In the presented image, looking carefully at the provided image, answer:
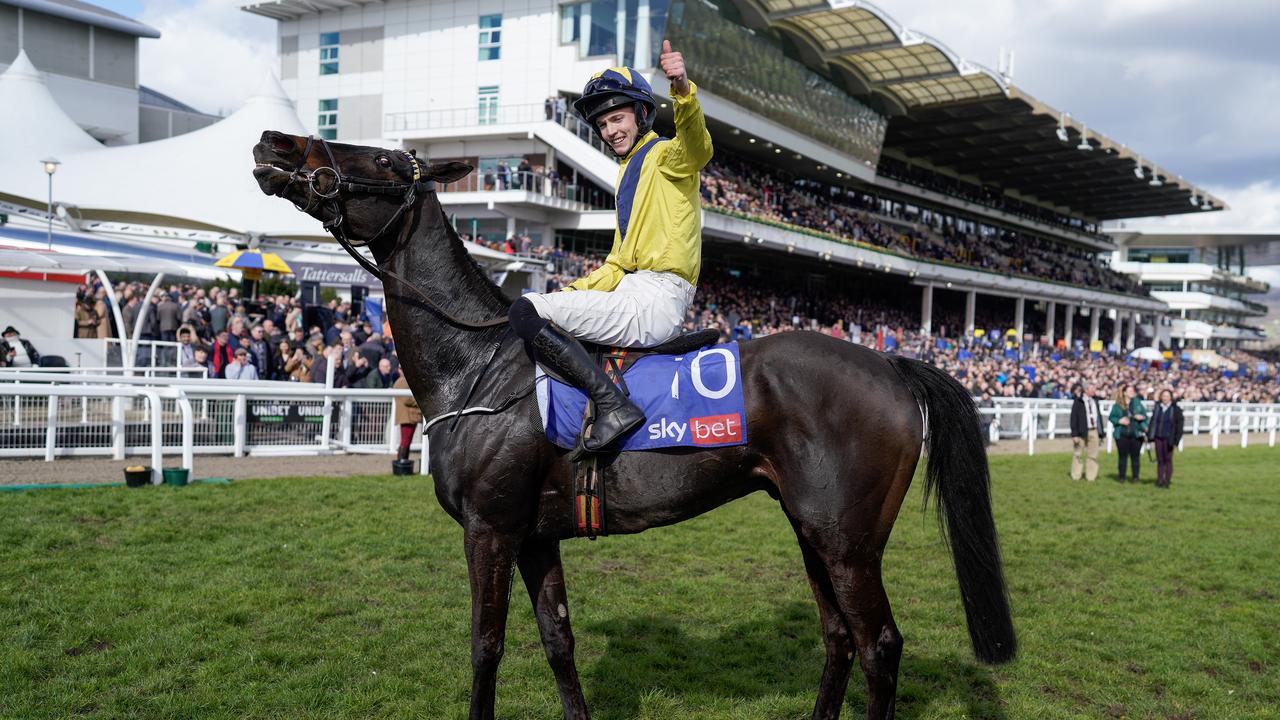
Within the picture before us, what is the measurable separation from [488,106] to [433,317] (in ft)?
99.6

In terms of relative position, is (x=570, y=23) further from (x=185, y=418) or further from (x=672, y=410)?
(x=672, y=410)

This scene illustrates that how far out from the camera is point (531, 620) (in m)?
5.20

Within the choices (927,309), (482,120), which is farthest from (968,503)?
(927,309)

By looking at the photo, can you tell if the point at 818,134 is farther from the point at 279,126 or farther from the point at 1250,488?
the point at 1250,488

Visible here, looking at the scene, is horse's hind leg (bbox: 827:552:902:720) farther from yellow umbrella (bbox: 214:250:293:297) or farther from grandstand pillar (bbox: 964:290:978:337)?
grandstand pillar (bbox: 964:290:978:337)

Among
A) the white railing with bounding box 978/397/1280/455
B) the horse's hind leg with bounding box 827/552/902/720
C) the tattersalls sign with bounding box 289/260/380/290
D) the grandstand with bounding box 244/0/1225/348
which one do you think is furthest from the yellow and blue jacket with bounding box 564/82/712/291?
the grandstand with bounding box 244/0/1225/348

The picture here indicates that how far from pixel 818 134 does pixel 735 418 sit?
3688cm

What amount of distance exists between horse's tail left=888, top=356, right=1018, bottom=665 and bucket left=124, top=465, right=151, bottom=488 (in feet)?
23.7

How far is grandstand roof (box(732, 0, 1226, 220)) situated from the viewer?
32.7 meters

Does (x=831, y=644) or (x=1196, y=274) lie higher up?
(x=1196, y=274)

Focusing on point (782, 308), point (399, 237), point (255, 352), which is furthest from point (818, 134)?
point (399, 237)

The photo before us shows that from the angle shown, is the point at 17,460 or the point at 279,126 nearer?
the point at 17,460

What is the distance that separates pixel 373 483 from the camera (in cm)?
919

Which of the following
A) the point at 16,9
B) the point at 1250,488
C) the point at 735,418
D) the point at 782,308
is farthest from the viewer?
the point at 782,308
